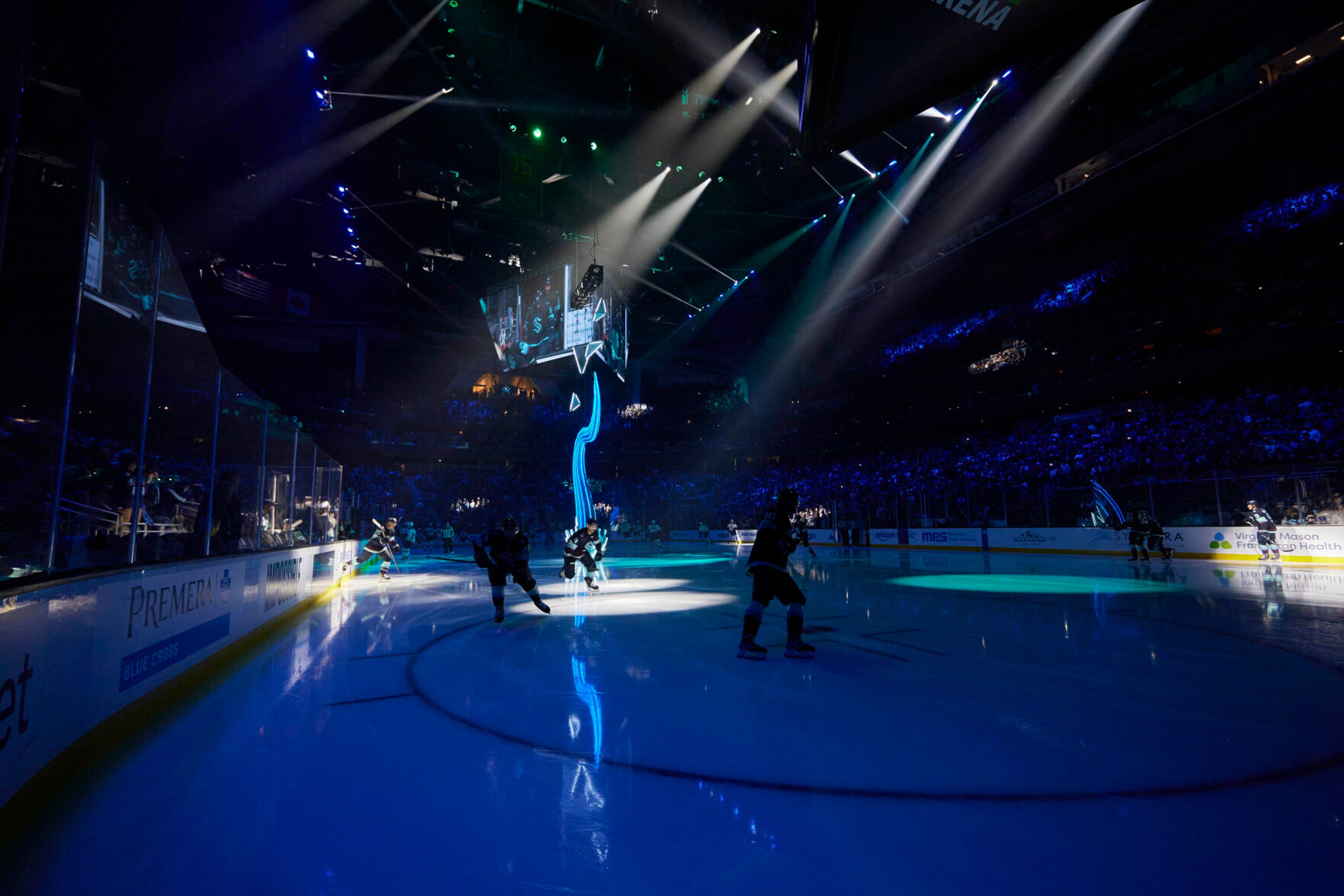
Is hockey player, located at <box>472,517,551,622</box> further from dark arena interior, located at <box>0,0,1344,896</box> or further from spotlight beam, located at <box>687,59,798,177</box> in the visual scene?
spotlight beam, located at <box>687,59,798,177</box>

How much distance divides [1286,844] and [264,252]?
30042 mm

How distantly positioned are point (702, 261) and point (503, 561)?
62.6 feet

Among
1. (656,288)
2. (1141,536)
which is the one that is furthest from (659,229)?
(1141,536)

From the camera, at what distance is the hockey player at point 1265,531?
15.2 m

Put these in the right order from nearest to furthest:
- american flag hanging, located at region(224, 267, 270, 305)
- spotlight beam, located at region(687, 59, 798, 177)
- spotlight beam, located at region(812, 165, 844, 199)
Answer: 1. spotlight beam, located at region(687, 59, 798, 177)
2. spotlight beam, located at region(812, 165, 844, 199)
3. american flag hanging, located at region(224, 267, 270, 305)

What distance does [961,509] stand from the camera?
24234 millimetres

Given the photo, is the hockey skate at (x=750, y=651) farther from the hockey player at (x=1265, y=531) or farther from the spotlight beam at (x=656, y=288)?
the spotlight beam at (x=656, y=288)

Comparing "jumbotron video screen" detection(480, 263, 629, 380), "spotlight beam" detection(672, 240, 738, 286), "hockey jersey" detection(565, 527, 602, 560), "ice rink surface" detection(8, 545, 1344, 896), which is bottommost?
"ice rink surface" detection(8, 545, 1344, 896)

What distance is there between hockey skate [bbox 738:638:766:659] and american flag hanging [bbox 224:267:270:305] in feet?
97.6

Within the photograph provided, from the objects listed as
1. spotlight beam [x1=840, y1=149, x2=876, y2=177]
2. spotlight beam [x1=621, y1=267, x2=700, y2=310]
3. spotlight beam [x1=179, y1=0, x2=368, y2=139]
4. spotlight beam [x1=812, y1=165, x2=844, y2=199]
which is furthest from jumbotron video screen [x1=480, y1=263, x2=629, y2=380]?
spotlight beam [x1=840, y1=149, x2=876, y2=177]

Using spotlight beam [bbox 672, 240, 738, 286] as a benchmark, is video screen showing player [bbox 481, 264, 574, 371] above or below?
below

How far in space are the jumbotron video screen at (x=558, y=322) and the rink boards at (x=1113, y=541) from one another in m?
15.0

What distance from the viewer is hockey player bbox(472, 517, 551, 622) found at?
818 cm

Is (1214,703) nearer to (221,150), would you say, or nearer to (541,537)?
(221,150)
